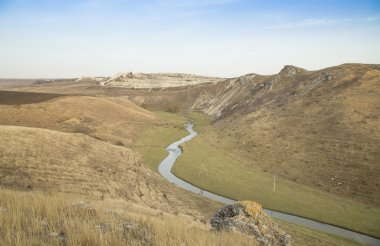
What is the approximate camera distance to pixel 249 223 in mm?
13680

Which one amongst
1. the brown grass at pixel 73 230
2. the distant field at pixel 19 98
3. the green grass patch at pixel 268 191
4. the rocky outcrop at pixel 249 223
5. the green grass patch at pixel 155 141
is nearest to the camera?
the brown grass at pixel 73 230

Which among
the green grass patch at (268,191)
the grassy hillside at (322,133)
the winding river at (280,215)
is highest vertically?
the grassy hillside at (322,133)

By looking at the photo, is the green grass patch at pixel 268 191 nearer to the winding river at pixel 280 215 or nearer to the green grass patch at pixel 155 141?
the winding river at pixel 280 215

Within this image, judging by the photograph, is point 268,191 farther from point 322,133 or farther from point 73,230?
point 73,230

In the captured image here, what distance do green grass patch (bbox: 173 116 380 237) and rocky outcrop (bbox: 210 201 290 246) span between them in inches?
847

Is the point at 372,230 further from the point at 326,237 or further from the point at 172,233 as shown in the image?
the point at 172,233

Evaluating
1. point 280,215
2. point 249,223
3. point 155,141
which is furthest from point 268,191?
point 155,141

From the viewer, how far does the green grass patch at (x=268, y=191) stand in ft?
110

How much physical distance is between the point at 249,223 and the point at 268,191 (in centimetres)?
2806

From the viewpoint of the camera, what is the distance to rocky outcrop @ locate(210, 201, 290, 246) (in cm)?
1290

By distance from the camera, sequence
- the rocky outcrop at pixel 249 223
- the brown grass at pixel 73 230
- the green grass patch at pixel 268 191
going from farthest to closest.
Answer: the green grass patch at pixel 268 191 → the rocky outcrop at pixel 249 223 → the brown grass at pixel 73 230

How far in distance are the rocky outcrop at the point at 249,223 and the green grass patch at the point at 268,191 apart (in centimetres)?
2151

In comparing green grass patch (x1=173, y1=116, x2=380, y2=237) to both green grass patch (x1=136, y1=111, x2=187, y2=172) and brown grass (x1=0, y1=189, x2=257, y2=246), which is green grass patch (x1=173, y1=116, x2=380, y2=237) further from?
brown grass (x1=0, y1=189, x2=257, y2=246)

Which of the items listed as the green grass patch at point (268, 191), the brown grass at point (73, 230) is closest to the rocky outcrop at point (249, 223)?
the brown grass at point (73, 230)
